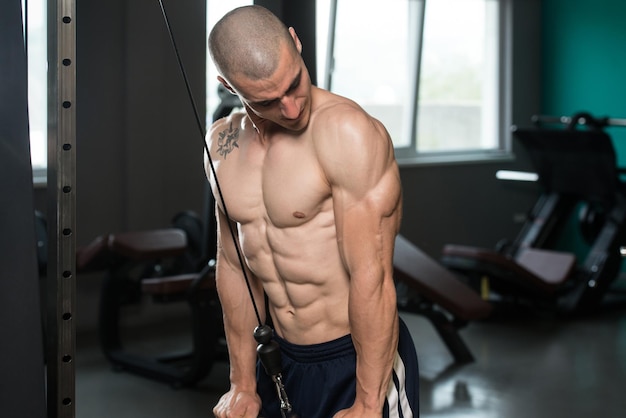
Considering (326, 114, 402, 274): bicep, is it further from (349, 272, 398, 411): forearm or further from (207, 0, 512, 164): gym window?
(207, 0, 512, 164): gym window

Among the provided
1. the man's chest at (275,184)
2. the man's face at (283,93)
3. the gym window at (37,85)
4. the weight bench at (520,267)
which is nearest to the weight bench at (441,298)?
the weight bench at (520,267)

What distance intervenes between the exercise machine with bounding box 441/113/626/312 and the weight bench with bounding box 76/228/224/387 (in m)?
1.65

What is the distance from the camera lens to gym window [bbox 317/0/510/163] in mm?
5359

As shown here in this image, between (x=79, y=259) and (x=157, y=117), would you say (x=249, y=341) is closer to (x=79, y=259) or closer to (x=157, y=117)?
(x=79, y=259)

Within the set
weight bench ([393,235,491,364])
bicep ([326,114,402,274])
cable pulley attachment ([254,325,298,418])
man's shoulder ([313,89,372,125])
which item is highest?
man's shoulder ([313,89,372,125])

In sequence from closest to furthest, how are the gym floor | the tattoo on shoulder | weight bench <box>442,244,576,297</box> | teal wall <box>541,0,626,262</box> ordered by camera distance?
the tattoo on shoulder < the gym floor < weight bench <box>442,244,576,297</box> < teal wall <box>541,0,626,262</box>

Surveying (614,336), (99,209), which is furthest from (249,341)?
(614,336)

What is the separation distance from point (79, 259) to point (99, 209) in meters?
0.54

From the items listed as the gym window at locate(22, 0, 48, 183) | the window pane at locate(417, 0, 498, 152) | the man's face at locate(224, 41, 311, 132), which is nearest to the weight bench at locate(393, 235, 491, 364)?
the gym window at locate(22, 0, 48, 183)

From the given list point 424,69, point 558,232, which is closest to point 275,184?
point 558,232

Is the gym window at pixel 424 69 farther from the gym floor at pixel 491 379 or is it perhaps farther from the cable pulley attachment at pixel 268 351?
the cable pulley attachment at pixel 268 351

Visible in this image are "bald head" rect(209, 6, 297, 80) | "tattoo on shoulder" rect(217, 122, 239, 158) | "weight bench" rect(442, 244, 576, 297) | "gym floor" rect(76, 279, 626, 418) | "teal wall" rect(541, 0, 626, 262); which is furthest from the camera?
"teal wall" rect(541, 0, 626, 262)

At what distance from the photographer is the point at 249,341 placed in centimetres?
150

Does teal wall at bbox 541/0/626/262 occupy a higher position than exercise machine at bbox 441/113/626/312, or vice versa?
teal wall at bbox 541/0/626/262
